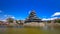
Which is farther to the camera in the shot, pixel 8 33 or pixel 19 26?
pixel 19 26

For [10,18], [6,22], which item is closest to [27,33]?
[10,18]

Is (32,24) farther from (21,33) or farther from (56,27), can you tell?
(21,33)

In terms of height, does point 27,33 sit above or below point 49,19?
below

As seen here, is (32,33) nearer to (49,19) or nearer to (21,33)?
Answer: (21,33)

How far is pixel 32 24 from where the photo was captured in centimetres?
652

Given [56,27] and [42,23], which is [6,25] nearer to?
[42,23]

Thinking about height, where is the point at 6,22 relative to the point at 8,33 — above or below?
above

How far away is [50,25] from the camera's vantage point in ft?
20.2

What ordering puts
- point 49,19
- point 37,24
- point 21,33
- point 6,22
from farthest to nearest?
point 37,24 → point 6,22 → point 49,19 → point 21,33

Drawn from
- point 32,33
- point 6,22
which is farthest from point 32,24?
point 32,33

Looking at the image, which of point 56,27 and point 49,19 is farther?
point 56,27

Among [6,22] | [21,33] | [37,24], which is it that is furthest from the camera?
[37,24]

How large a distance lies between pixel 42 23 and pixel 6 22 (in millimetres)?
1553

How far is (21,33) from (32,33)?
383mm
